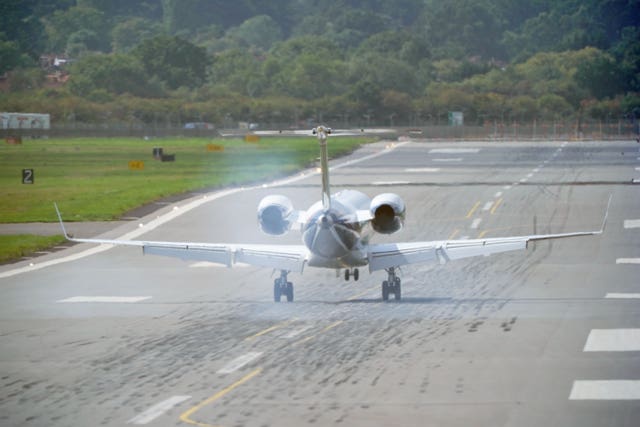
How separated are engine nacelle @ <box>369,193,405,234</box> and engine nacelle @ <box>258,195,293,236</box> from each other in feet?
9.69

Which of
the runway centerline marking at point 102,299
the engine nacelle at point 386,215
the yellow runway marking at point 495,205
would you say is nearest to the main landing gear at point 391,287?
the engine nacelle at point 386,215

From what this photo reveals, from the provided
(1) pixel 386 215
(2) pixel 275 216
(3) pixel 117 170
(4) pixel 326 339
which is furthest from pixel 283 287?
(3) pixel 117 170

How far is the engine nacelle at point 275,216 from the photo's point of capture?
45156mm

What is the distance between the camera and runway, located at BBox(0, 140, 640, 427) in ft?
96.9

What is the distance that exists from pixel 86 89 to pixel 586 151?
67753mm

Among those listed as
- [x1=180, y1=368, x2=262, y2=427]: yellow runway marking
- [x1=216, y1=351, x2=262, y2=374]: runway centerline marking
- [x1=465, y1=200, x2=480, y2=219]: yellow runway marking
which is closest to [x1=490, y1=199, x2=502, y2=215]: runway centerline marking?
[x1=465, y1=200, x2=480, y2=219]: yellow runway marking

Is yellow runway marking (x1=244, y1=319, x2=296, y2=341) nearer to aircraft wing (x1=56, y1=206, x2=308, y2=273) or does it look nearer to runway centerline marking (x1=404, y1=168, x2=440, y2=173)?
aircraft wing (x1=56, y1=206, x2=308, y2=273)

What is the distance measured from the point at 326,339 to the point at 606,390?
33.9 feet

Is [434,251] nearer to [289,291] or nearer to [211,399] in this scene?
[289,291]

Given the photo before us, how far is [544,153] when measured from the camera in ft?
515

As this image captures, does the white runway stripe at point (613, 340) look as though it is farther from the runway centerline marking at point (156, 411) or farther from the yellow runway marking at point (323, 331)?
the runway centerline marking at point (156, 411)

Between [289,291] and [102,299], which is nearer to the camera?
[289,291]

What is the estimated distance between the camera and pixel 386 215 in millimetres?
43844

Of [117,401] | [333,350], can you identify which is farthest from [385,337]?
[117,401]
